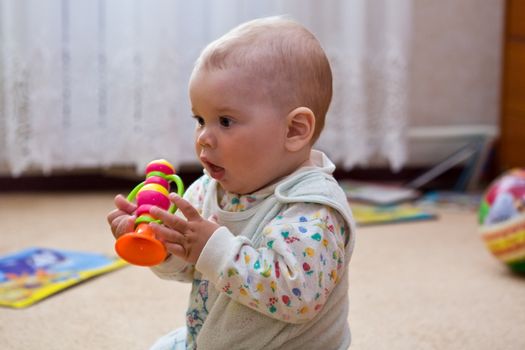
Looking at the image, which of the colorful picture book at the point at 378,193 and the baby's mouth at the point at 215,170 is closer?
the baby's mouth at the point at 215,170

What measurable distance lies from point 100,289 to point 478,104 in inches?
62.0

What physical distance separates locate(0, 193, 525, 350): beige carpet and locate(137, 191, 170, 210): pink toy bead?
344mm

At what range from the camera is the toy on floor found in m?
1.30

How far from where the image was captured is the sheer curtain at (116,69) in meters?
1.86

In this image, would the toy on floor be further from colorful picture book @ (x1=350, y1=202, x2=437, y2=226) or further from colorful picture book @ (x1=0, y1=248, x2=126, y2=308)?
colorful picture book @ (x1=0, y1=248, x2=126, y2=308)

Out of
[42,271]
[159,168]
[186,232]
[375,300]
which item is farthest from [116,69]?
[186,232]

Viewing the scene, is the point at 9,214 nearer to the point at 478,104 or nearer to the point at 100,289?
the point at 100,289

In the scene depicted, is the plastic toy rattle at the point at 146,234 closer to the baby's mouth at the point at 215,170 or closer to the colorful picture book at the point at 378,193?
the baby's mouth at the point at 215,170

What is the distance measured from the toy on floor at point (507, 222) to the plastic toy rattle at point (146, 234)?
0.75 metres

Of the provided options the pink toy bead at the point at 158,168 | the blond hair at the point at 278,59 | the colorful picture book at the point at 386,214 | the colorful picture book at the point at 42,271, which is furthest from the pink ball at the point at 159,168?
the colorful picture book at the point at 386,214

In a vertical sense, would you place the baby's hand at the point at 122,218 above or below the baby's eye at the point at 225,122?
below

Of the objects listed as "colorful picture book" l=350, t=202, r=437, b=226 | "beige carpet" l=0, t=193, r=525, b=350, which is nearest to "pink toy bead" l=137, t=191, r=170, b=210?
"beige carpet" l=0, t=193, r=525, b=350

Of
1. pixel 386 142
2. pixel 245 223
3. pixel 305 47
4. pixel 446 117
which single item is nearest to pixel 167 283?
pixel 245 223

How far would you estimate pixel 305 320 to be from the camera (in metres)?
0.75
